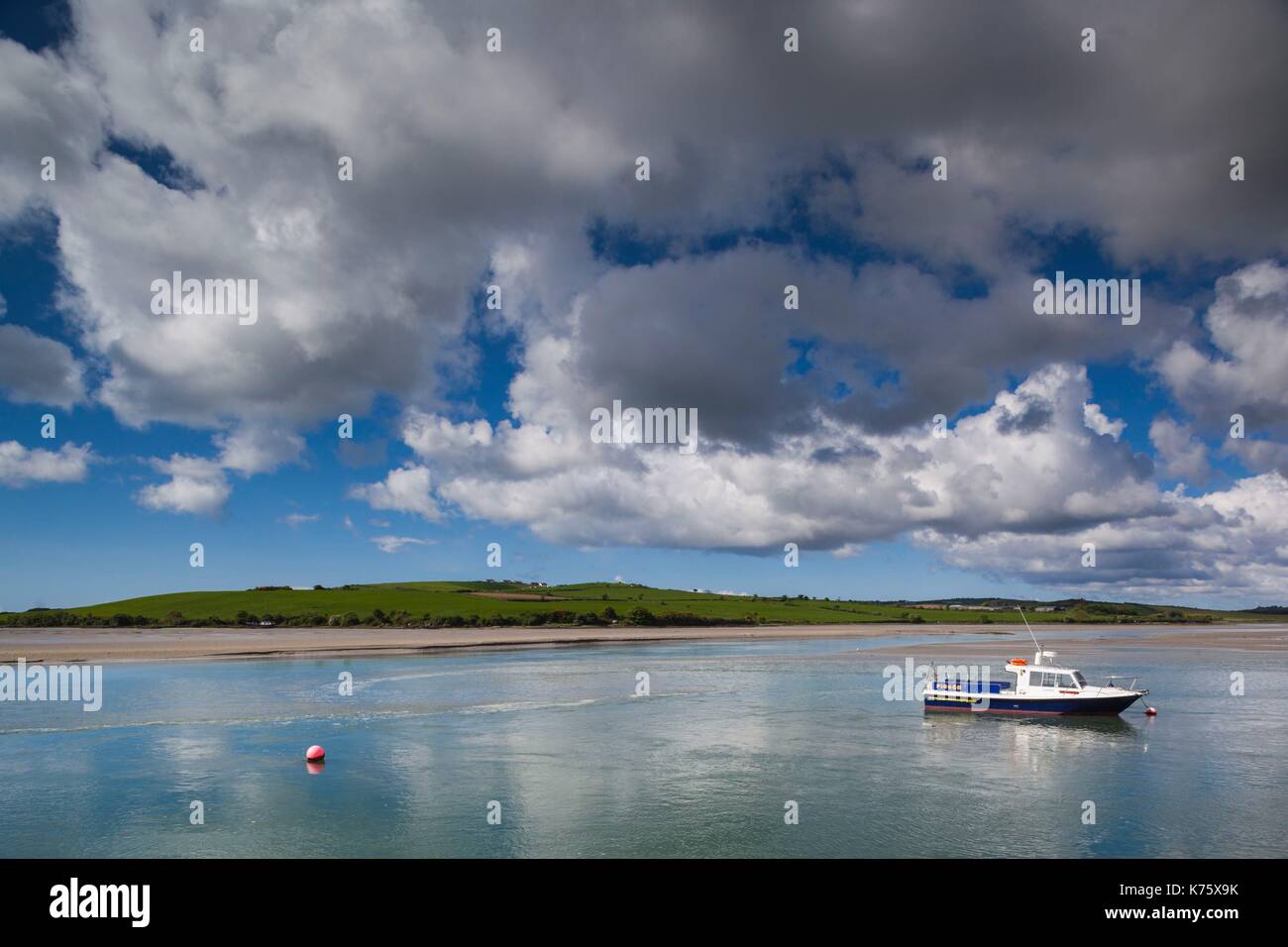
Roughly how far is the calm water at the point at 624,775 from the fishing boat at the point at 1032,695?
43.0 inches

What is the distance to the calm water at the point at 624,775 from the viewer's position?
77.8ft

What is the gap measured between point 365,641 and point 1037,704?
84.9 m

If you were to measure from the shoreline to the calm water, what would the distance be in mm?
28726

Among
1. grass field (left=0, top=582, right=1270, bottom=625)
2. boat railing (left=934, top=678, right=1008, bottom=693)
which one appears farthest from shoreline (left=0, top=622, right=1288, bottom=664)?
boat railing (left=934, top=678, right=1008, bottom=693)

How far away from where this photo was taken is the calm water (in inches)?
934

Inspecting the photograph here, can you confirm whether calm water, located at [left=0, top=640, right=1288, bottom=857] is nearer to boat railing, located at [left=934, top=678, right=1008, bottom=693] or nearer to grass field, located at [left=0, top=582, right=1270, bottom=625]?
boat railing, located at [left=934, top=678, right=1008, bottom=693]

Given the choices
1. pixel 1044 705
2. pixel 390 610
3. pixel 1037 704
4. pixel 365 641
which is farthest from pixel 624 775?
pixel 390 610

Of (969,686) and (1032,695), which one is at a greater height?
(969,686)

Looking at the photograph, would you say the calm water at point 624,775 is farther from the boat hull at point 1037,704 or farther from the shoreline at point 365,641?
the shoreline at point 365,641

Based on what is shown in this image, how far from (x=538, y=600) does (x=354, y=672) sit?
105838 mm

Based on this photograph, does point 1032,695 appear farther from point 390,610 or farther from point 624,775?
point 390,610

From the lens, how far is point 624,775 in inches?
1240
